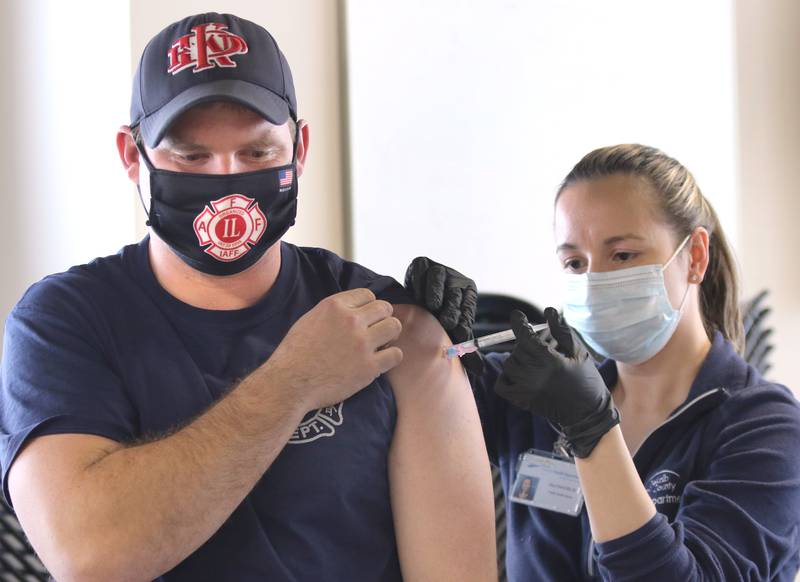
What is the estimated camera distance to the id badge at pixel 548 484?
1.85 meters

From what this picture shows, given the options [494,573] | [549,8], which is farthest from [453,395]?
[549,8]

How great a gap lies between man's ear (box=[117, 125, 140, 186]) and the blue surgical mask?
0.89m

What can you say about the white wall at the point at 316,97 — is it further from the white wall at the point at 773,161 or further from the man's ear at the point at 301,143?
the white wall at the point at 773,161

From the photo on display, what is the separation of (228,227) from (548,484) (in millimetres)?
862

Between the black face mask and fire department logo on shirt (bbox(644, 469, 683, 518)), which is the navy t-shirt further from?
fire department logo on shirt (bbox(644, 469, 683, 518))

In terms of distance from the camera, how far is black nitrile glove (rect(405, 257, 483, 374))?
4.89ft

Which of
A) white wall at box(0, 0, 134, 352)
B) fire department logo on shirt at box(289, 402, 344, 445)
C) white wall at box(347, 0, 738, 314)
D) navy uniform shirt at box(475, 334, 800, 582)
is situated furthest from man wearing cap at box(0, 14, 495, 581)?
white wall at box(347, 0, 738, 314)

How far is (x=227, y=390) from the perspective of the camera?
1.31m

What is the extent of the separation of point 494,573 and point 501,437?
633 mm

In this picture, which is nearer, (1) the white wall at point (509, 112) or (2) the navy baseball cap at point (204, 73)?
(2) the navy baseball cap at point (204, 73)

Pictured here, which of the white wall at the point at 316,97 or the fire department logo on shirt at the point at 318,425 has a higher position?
the white wall at the point at 316,97

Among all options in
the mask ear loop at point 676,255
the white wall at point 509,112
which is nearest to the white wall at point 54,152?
the white wall at point 509,112

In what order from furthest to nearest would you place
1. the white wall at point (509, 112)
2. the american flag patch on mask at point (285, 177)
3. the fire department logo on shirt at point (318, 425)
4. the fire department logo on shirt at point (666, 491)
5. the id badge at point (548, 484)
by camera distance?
the white wall at point (509, 112), the id badge at point (548, 484), the fire department logo on shirt at point (666, 491), the american flag patch on mask at point (285, 177), the fire department logo on shirt at point (318, 425)

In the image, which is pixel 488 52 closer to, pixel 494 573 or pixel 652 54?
pixel 652 54
